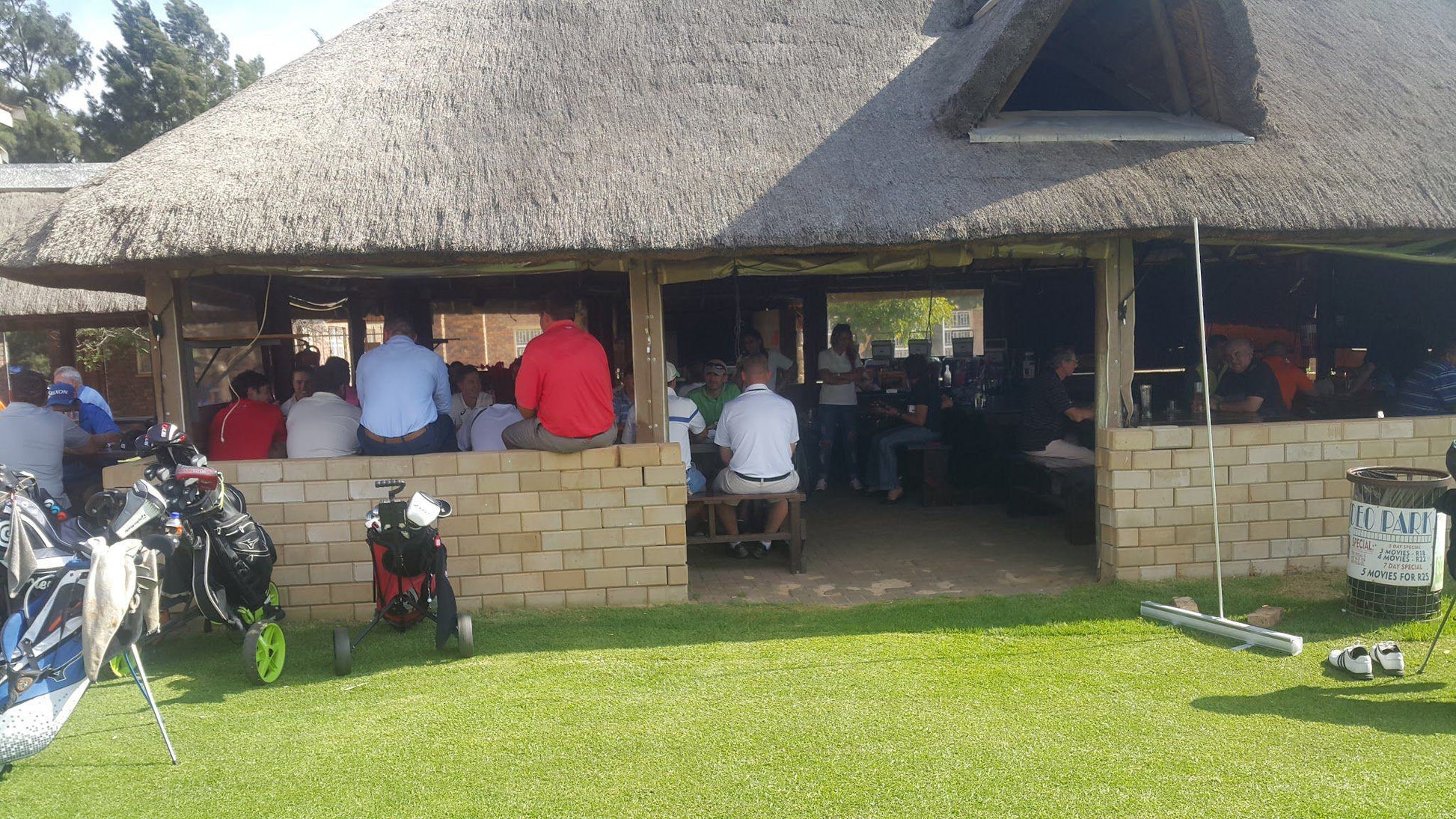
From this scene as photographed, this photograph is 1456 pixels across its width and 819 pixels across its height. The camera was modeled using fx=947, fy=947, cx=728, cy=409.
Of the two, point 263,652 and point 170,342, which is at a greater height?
point 170,342

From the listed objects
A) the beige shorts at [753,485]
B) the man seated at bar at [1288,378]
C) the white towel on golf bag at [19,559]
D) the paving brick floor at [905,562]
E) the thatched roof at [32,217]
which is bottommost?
the paving brick floor at [905,562]

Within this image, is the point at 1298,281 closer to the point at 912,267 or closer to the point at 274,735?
the point at 912,267

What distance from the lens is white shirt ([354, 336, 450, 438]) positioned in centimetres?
608

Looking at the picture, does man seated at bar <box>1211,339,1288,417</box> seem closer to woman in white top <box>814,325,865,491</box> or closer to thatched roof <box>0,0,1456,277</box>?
thatched roof <box>0,0,1456,277</box>

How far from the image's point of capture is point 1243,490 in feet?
21.0

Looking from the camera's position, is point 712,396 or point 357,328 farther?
point 357,328

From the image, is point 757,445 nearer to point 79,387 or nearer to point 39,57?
point 79,387

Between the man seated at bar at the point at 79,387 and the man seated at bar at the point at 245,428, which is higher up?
the man seated at bar at the point at 79,387

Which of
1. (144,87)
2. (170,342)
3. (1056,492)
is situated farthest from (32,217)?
(144,87)

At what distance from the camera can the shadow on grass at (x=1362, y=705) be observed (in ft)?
13.7

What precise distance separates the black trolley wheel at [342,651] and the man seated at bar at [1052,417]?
17.7 ft

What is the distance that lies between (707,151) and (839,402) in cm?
→ 411

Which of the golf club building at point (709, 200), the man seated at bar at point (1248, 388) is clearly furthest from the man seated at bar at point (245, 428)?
the man seated at bar at point (1248, 388)

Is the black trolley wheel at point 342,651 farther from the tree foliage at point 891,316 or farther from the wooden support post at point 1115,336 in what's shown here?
the tree foliage at point 891,316
